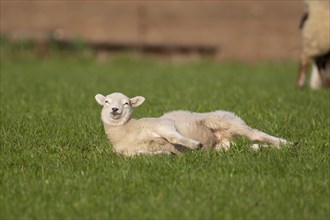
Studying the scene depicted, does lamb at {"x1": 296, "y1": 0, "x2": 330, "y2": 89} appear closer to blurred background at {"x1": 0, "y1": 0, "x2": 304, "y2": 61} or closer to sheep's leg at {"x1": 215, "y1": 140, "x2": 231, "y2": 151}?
sheep's leg at {"x1": 215, "y1": 140, "x2": 231, "y2": 151}

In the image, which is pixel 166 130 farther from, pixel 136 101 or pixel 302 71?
pixel 302 71

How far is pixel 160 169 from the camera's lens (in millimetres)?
5988

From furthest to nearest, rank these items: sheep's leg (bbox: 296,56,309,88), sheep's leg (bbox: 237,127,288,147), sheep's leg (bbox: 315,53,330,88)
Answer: sheep's leg (bbox: 296,56,309,88) → sheep's leg (bbox: 315,53,330,88) → sheep's leg (bbox: 237,127,288,147)

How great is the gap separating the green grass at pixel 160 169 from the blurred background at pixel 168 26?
11752mm

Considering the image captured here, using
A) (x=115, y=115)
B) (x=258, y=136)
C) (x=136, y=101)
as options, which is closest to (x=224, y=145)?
(x=258, y=136)

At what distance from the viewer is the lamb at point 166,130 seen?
21.2ft

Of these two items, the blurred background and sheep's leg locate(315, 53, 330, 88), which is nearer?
sheep's leg locate(315, 53, 330, 88)

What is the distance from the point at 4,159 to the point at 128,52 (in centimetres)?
1546

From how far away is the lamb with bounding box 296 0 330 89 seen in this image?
11.2 metres

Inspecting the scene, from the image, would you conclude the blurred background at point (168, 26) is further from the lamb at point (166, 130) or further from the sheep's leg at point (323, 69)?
the lamb at point (166, 130)

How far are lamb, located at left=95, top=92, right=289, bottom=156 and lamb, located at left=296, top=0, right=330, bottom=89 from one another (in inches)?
187

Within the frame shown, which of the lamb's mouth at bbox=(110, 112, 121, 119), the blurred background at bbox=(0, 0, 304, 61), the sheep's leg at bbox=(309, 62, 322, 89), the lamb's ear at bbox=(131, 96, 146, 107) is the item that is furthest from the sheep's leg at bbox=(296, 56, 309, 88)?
the blurred background at bbox=(0, 0, 304, 61)

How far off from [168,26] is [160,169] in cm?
1752

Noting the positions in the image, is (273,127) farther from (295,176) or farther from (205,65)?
(205,65)
